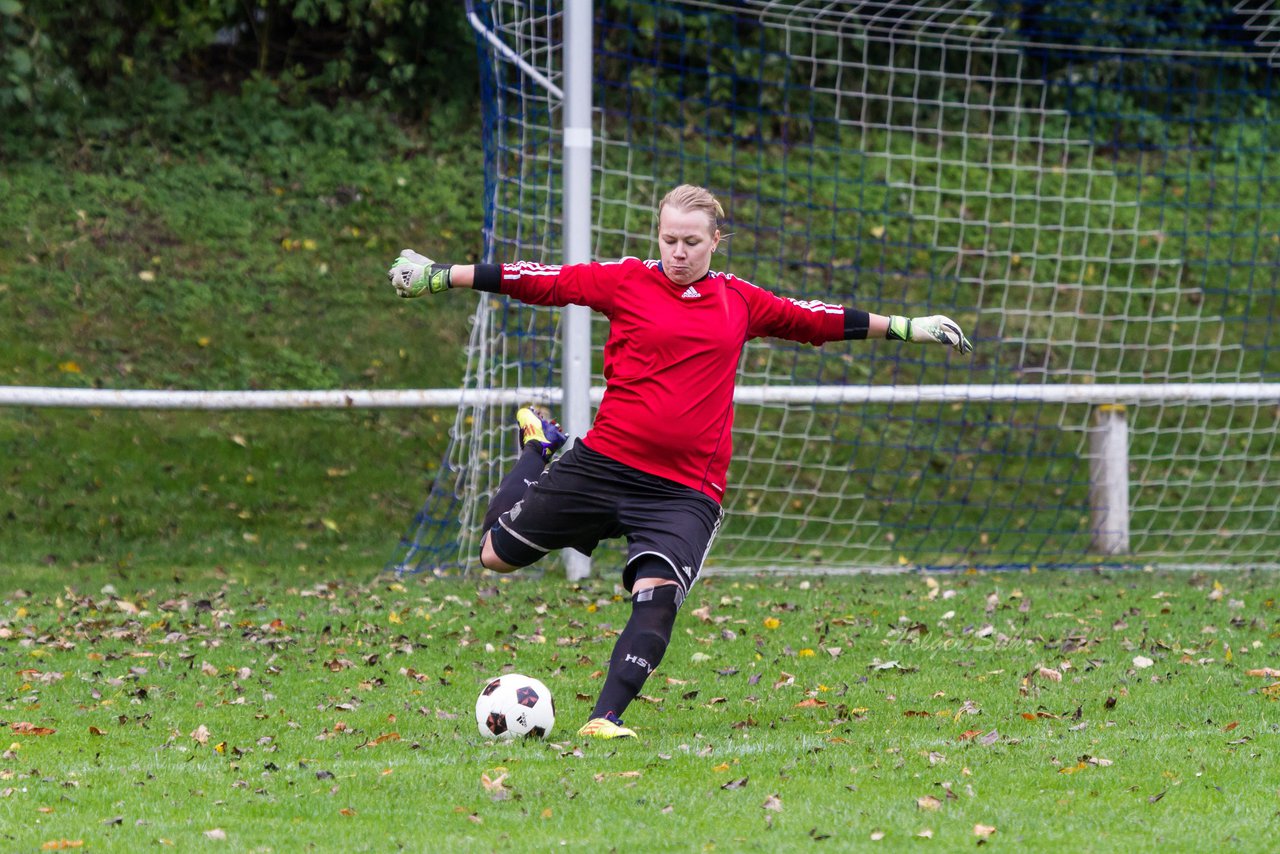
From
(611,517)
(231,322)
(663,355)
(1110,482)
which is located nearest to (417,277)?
(663,355)

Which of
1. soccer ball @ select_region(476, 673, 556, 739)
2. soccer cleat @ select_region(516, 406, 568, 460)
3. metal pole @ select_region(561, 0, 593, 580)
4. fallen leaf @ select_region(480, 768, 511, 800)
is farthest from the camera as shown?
metal pole @ select_region(561, 0, 593, 580)

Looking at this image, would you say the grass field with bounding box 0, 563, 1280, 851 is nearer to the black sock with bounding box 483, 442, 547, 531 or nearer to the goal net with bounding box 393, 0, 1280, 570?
the black sock with bounding box 483, 442, 547, 531

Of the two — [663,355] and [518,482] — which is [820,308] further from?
[518,482]

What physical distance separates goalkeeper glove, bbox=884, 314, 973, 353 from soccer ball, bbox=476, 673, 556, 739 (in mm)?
2093

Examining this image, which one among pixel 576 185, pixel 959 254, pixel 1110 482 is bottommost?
pixel 1110 482

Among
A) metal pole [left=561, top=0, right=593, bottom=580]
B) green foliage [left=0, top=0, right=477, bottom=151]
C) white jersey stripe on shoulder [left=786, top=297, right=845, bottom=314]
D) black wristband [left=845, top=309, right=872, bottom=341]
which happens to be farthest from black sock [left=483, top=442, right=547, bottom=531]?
green foliage [left=0, top=0, right=477, bottom=151]

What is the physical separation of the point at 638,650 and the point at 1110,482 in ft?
21.2

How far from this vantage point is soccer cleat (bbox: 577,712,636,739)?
5.44 meters

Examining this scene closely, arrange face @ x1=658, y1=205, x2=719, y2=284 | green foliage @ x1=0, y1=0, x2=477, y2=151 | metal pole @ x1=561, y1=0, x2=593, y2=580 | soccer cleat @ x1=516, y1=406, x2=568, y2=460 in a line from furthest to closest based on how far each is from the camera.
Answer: green foliage @ x1=0, y1=0, x2=477, y2=151, metal pole @ x1=561, y1=0, x2=593, y2=580, soccer cleat @ x1=516, y1=406, x2=568, y2=460, face @ x1=658, y1=205, x2=719, y2=284

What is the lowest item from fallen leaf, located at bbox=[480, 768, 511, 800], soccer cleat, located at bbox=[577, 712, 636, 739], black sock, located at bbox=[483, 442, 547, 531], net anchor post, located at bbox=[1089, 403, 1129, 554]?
net anchor post, located at bbox=[1089, 403, 1129, 554]

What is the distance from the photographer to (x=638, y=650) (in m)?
5.57

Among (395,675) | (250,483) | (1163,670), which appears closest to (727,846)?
(395,675)

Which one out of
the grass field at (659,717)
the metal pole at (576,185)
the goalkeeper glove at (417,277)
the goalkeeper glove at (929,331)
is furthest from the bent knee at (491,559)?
the metal pole at (576,185)

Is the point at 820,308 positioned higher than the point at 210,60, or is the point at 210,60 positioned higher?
the point at 210,60
